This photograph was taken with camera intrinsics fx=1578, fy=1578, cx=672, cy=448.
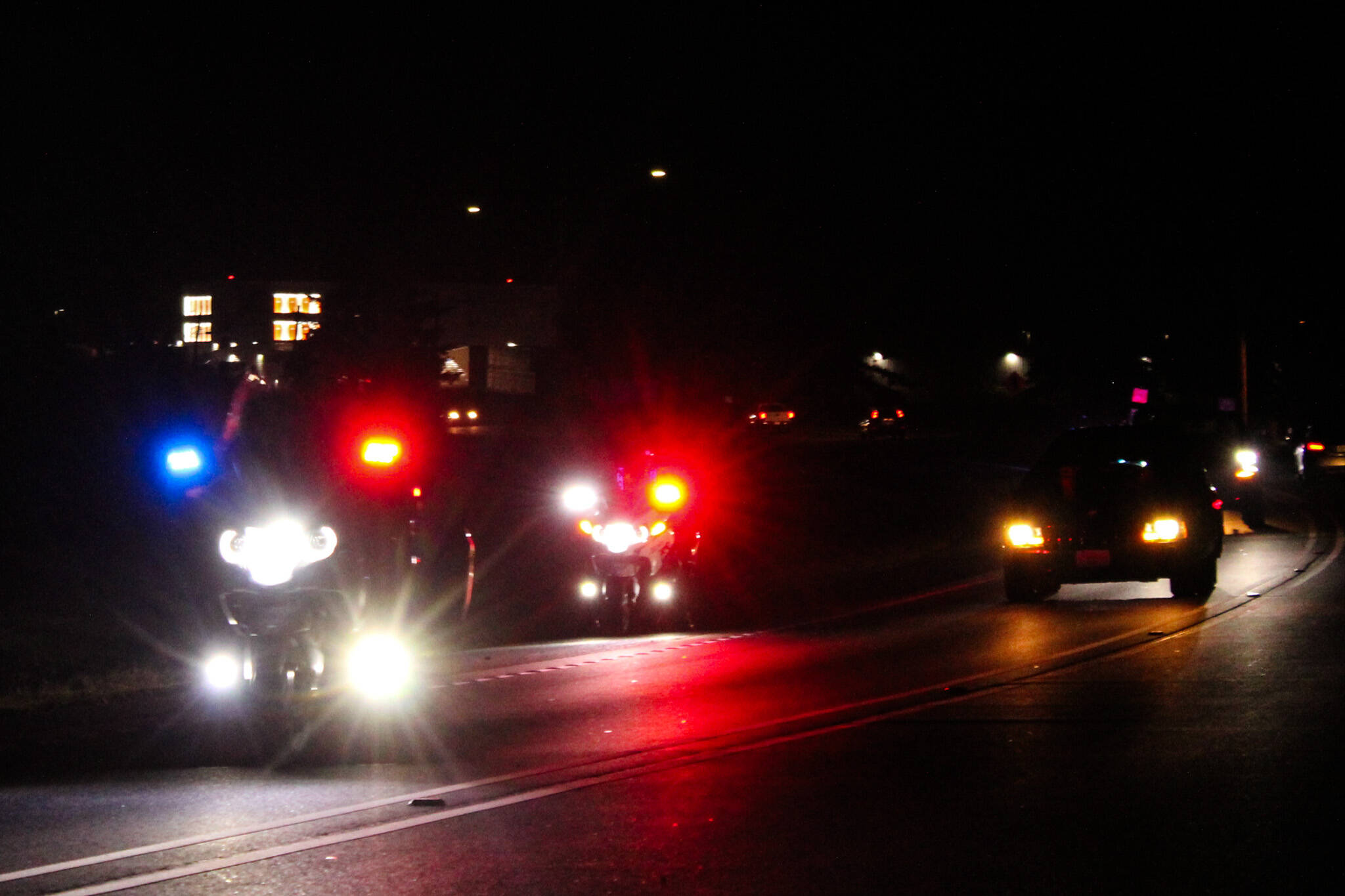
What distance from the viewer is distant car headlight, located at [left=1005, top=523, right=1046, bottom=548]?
1639cm

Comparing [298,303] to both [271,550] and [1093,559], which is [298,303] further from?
[271,550]

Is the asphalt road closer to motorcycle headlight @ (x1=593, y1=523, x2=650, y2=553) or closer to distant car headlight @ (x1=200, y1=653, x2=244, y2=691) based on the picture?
distant car headlight @ (x1=200, y1=653, x2=244, y2=691)

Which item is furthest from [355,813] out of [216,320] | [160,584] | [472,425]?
[472,425]

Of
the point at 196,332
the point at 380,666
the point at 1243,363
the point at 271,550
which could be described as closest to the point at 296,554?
the point at 271,550

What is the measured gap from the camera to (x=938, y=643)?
45.1 ft

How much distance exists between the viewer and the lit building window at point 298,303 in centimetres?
4013

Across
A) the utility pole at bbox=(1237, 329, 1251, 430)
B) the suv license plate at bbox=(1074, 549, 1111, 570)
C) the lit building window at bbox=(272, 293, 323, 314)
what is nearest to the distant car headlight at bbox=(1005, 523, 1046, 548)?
the suv license plate at bbox=(1074, 549, 1111, 570)

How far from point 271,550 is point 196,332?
17.7 m

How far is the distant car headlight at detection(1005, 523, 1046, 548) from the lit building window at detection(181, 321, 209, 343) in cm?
1325

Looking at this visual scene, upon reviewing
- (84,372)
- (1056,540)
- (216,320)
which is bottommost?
(1056,540)

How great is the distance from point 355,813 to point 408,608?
8043 millimetres

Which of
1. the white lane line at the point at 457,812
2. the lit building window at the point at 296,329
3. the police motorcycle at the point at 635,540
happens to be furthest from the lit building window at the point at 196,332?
the white lane line at the point at 457,812

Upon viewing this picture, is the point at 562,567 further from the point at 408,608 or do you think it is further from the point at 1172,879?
the point at 1172,879

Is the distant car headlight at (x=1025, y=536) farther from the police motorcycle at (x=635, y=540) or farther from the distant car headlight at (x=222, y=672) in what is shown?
the distant car headlight at (x=222, y=672)
